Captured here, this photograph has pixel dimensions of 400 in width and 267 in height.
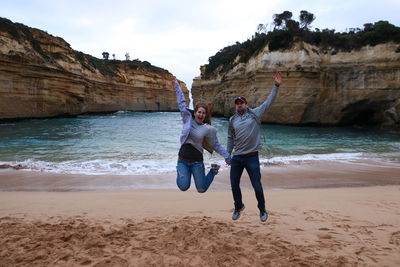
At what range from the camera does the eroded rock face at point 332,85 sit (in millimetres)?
22922

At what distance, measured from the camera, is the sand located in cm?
339

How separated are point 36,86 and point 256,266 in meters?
30.1

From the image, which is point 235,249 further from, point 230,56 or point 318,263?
point 230,56

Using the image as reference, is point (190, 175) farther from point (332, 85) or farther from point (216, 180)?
point (332, 85)

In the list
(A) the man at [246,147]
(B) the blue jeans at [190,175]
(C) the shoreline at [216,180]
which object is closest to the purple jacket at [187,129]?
(A) the man at [246,147]

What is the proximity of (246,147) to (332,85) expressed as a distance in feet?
79.7

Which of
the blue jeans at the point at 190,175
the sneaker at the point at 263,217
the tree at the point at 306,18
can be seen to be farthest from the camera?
the tree at the point at 306,18

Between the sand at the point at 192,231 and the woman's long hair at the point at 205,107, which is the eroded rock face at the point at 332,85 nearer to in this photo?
the sand at the point at 192,231

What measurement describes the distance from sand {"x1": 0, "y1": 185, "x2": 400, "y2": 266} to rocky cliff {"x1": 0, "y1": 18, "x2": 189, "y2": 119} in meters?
22.5

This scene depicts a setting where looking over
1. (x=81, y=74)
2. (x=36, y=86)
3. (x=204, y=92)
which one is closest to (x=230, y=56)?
(x=204, y=92)

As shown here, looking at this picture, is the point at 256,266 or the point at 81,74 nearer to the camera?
the point at 256,266

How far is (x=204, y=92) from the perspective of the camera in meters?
48.1

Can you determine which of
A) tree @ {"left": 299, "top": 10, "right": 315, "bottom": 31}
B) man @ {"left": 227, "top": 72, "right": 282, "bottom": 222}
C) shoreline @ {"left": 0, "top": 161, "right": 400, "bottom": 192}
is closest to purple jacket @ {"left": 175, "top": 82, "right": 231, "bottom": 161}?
man @ {"left": 227, "top": 72, "right": 282, "bottom": 222}

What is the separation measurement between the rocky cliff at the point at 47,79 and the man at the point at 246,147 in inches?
1023
